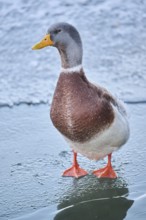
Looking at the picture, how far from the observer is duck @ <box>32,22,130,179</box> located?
3.85m

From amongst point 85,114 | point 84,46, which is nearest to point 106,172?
point 85,114

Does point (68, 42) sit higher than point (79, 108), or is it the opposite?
point (68, 42)

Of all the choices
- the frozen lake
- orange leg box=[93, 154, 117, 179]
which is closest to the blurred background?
the frozen lake

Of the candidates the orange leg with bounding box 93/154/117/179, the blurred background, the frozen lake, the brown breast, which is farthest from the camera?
the blurred background

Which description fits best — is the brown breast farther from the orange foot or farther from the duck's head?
the orange foot

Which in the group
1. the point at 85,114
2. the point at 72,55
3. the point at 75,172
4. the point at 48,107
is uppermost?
the point at 72,55

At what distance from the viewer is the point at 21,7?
7.57m

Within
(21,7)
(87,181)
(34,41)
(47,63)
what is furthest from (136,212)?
(21,7)

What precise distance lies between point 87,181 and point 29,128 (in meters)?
1.00

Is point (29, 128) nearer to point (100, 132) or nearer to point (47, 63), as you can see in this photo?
point (100, 132)

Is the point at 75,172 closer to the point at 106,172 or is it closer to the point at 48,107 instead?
the point at 106,172

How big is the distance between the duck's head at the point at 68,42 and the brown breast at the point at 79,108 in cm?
9

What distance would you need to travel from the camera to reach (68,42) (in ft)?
12.8

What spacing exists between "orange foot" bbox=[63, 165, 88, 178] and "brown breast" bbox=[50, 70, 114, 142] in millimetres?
221
